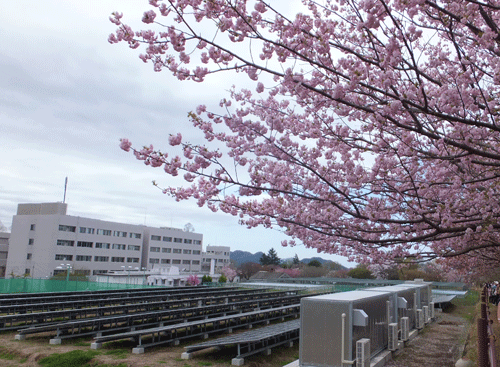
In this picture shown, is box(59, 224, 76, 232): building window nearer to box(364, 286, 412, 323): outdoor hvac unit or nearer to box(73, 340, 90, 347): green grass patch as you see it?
box(73, 340, 90, 347): green grass patch

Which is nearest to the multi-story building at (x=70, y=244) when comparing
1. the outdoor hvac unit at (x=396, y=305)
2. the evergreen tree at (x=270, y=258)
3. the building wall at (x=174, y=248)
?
the building wall at (x=174, y=248)

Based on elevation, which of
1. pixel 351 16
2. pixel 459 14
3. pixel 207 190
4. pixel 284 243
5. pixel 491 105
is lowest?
pixel 284 243

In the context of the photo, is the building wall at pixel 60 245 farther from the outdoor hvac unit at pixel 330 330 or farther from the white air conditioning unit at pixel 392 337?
the outdoor hvac unit at pixel 330 330

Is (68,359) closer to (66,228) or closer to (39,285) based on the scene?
(39,285)

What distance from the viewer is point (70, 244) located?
177 feet

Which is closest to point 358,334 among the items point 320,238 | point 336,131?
point 320,238

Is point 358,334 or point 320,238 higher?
point 320,238

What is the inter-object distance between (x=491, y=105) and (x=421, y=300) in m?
12.6

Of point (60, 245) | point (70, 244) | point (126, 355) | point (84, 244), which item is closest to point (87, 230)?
point (84, 244)

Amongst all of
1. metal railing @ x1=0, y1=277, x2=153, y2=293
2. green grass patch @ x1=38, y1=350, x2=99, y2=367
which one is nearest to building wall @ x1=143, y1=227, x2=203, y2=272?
metal railing @ x1=0, y1=277, x2=153, y2=293

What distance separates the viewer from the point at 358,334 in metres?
7.89

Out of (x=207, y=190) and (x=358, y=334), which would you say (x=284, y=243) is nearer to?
(x=358, y=334)

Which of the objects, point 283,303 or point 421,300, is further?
point 283,303

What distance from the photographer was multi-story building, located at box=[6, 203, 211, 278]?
171ft
